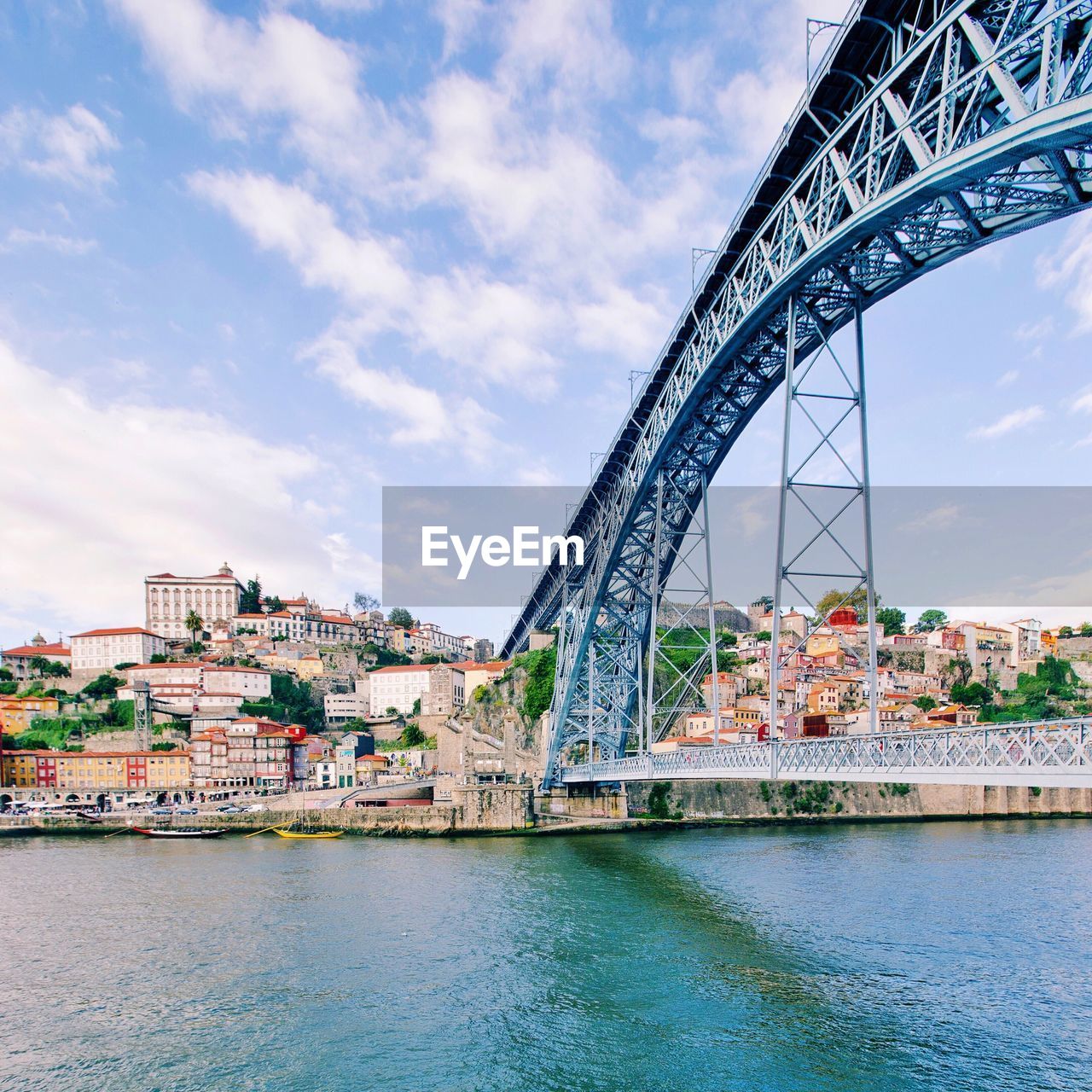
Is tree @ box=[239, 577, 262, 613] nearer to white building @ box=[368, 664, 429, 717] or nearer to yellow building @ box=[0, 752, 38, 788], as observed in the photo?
white building @ box=[368, 664, 429, 717]

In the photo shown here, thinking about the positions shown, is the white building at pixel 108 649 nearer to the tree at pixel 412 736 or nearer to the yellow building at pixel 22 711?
the yellow building at pixel 22 711

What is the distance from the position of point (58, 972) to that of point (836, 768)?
1302cm

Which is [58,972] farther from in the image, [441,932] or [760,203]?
[760,203]

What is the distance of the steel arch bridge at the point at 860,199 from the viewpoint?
32.4ft

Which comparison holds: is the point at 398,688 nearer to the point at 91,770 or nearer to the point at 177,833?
the point at 91,770

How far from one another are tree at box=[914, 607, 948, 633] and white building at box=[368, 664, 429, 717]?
44567 mm

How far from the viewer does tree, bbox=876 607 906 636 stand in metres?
75.6

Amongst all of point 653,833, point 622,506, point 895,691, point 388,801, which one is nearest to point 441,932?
point 622,506

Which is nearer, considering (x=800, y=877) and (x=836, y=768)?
(x=836, y=768)

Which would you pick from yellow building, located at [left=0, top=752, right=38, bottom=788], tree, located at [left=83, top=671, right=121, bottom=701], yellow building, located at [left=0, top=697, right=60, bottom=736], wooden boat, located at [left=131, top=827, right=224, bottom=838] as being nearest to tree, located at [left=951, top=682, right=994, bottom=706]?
wooden boat, located at [left=131, top=827, right=224, bottom=838]

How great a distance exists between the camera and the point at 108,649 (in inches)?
2849

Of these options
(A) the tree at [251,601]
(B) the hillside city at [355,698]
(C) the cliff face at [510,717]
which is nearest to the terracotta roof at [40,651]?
(B) the hillside city at [355,698]

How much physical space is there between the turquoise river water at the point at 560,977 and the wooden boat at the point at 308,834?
9014 millimetres

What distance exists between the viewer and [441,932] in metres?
17.0
